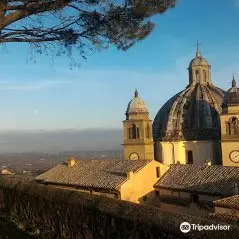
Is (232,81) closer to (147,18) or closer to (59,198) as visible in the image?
(147,18)

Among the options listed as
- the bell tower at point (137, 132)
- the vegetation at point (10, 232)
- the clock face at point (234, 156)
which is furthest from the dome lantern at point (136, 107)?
the vegetation at point (10, 232)

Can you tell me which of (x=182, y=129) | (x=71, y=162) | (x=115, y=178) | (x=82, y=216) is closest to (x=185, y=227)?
(x=82, y=216)

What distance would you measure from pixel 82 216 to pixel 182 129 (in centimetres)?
3293

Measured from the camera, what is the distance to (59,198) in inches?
465

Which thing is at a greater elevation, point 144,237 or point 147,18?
point 147,18

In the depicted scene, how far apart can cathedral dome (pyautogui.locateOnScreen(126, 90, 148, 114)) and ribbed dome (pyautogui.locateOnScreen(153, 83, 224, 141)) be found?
2.08 metres

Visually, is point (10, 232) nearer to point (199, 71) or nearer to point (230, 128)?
point (230, 128)

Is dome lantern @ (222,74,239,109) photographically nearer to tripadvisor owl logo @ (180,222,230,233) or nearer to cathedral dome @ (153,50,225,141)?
cathedral dome @ (153,50,225,141)

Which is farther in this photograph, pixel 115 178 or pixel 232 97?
pixel 232 97

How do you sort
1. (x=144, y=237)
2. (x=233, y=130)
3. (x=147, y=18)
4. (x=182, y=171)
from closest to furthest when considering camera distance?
1. (x=144, y=237)
2. (x=147, y=18)
3. (x=182, y=171)
4. (x=233, y=130)

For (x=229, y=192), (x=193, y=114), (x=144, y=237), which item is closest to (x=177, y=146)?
(x=193, y=114)

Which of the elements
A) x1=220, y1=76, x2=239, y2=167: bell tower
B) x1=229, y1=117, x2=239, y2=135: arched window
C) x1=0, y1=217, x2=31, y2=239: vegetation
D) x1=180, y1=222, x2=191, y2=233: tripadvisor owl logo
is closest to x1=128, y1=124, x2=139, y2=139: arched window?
x1=220, y1=76, x2=239, y2=167: bell tower

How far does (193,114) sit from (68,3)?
3201cm

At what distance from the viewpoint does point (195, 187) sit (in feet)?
109
